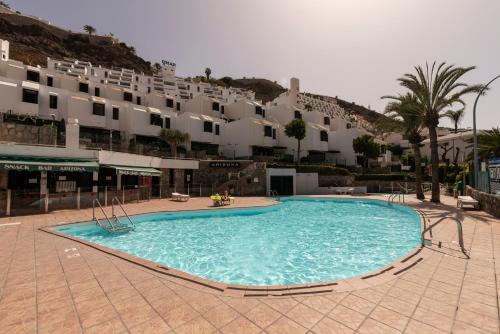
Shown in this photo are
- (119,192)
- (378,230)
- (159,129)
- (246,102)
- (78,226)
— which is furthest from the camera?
(246,102)

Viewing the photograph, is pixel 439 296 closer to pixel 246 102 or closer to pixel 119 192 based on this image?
pixel 119 192

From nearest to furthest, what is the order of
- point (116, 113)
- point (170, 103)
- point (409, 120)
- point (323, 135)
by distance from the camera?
point (409, 120) < point (116, 113) < point (170, 103) < point (323, 135)

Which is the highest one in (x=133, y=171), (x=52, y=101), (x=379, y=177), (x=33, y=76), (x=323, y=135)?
(x=33, y=76)

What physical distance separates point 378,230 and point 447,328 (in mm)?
10158

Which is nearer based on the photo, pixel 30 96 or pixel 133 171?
pixel 133 171

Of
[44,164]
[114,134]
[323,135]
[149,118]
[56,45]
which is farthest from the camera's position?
[56,45]

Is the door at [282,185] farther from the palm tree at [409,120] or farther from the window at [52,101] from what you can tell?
the window at [52,101]

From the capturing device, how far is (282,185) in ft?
97.0

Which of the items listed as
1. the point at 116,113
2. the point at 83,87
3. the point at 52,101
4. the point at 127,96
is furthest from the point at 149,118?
the point at 83,87

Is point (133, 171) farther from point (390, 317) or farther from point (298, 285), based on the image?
point (390, 317)

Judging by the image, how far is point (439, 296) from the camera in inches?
183

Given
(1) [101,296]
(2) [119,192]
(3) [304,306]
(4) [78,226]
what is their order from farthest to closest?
1. (2) [119,192]
2. (4) [78,226]
3. (1) [101,296]
4. (3) [304,306]

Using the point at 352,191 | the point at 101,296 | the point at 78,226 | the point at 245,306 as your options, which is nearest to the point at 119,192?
the point at 78,226

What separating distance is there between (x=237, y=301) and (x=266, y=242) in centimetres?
692
